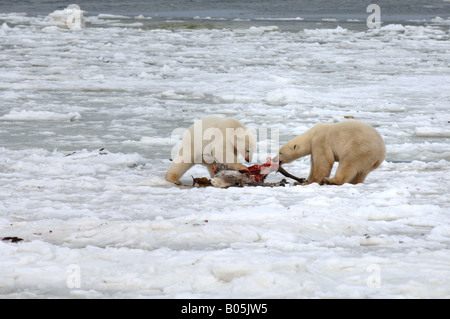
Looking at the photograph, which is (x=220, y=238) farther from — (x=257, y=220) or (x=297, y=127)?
(x=297, y=127)

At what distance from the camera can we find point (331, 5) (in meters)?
37.6

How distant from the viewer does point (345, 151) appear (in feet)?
18.4

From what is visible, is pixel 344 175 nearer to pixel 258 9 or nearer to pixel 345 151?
pixel 345 151

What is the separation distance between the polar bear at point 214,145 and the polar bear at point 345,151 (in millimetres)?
574

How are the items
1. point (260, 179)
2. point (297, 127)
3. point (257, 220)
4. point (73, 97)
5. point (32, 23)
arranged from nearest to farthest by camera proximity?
point (257, 220) < point (260, 179) < point (297, 127) < point (73, 97) < point (32, 23)

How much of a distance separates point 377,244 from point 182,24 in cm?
2260

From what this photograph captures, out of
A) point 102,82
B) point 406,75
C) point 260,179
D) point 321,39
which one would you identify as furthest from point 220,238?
point 321,39

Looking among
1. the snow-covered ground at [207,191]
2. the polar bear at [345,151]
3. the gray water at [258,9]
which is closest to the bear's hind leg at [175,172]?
the snow-covered ground at [207,191]

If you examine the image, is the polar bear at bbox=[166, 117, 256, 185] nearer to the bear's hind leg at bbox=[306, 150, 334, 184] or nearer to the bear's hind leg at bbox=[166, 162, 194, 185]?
the bear's hind leg at bbox=[166, 162, 194, 185]

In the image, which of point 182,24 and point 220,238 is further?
point 182,24

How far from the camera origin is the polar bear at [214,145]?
564cm

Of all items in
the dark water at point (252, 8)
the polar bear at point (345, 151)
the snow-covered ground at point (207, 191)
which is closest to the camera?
the snow-covered ground at point (207, 191)

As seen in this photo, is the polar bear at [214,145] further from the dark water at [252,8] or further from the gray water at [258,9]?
the dark water at [252,8]

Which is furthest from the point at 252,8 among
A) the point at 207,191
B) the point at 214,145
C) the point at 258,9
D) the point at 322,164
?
the point at 207,191
